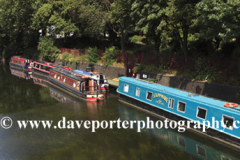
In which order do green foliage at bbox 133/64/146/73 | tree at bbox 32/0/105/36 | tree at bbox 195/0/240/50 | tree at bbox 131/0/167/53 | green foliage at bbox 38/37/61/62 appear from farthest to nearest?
green foliage at bbox 38/37/61/62, tree at bbox 32/0/105/36, green foliage at bbox 133/64/146/73, tree at bbox 131/0/167/53, tree at bbox 195/0/240/50

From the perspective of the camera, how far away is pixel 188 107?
1694cm

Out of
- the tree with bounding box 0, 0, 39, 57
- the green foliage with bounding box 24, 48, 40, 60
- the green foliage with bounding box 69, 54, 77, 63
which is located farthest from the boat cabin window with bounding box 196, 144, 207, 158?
the green foliage with bounding box 24, 48, 40, 60

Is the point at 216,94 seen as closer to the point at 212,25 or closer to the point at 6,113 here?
the point at 212,25

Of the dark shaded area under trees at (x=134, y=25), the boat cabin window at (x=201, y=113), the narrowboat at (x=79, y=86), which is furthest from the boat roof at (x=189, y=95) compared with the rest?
the narrowboat at (x=79, y=86)

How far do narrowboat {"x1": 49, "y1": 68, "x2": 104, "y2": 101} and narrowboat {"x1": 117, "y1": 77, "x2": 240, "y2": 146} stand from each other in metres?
3.08

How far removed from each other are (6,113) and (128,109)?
417 inches

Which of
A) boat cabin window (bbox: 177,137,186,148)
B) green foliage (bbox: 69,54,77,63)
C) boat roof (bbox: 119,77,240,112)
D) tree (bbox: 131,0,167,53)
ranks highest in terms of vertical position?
tree (bbox: 131,0,167,53)

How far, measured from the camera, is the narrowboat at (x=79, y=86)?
24.2 metres

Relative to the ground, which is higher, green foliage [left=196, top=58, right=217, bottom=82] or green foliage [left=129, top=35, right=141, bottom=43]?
green foliage [left=129, top=35, right=141, bottom=43]

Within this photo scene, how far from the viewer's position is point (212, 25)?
16750 millimetres

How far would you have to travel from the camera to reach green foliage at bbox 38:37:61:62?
43.9 meters

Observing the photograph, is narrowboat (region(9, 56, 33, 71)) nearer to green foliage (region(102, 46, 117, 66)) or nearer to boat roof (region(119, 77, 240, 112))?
green foliage (region(102, 46, 117, 66))

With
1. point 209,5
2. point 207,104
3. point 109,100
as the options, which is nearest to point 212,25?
point 209,5
